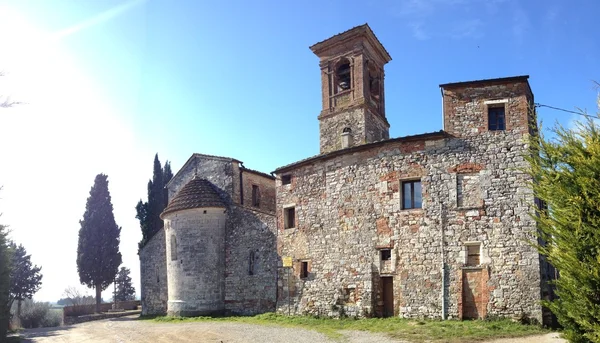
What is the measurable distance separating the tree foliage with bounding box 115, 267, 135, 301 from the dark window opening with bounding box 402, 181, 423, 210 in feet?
112

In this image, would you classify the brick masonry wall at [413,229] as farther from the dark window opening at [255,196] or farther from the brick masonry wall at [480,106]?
the dark window opening at [255,196]

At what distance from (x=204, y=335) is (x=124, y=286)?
31515 millimetres

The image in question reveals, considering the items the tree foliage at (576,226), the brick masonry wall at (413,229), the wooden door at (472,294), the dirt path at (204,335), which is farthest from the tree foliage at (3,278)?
the tree foliage at (576,226)

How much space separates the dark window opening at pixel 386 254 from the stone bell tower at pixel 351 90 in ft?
22.1

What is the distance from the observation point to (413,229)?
1686 centimetres

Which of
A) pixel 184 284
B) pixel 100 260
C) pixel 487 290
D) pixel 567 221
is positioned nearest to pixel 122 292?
pixel 100 260

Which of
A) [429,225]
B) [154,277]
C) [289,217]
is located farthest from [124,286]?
[429,225]

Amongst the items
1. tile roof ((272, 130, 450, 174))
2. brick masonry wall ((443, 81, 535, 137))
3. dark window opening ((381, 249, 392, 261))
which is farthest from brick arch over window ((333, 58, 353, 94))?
dark window opening ((381, 249, 392, 261))

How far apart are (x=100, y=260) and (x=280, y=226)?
1992 cm

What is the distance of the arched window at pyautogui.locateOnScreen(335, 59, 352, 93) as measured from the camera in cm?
2483

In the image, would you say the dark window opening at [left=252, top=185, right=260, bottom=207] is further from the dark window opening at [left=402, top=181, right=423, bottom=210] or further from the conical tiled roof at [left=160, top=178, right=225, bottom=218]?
the dark window opening at [left=402, top=181, right=423, bottom=210]

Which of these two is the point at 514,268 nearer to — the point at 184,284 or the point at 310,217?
the point at 310,217

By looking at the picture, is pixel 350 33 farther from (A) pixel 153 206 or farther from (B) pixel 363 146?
(A) pixel 153 206

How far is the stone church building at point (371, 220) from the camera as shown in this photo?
15570mm
